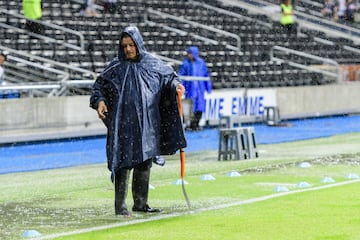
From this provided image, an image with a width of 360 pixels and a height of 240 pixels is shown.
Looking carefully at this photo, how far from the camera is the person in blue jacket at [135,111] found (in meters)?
11.1

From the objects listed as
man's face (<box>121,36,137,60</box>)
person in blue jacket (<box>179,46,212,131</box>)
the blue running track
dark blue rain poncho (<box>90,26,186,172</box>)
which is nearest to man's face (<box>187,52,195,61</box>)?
person in blue jacket (<box>179,46,212,131</box>)

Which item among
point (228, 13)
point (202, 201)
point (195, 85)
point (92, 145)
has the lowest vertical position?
point (92, 145)

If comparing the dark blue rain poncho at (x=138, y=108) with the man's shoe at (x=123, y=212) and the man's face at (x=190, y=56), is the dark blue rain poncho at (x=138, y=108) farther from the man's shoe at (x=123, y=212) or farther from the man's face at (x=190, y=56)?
the man's face at (x=190, y=56)

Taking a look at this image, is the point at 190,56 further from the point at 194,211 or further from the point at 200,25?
the point at 194,211

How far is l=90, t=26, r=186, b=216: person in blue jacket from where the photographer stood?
11.1m

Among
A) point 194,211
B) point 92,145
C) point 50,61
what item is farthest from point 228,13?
point 194,211

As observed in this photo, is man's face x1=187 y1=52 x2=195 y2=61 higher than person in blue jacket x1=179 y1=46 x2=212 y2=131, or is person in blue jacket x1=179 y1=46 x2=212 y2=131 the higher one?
man's face x1=187 y1=52 x2=195 y2=61

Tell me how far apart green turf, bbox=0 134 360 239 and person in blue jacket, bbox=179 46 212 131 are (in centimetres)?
767

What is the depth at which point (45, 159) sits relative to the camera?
66.1 feet

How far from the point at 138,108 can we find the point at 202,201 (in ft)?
6.25

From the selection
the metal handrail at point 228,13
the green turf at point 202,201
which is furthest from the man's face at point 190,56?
the metal handrail at point 228,13

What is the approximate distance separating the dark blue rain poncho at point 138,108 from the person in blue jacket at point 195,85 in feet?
50.7

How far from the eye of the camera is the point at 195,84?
2716 centimetres

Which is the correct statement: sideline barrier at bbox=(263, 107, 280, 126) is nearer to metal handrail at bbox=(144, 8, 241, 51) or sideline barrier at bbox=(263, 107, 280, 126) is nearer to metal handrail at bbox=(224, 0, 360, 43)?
metal handrail at bbox=(144, 8, 241, 51)
